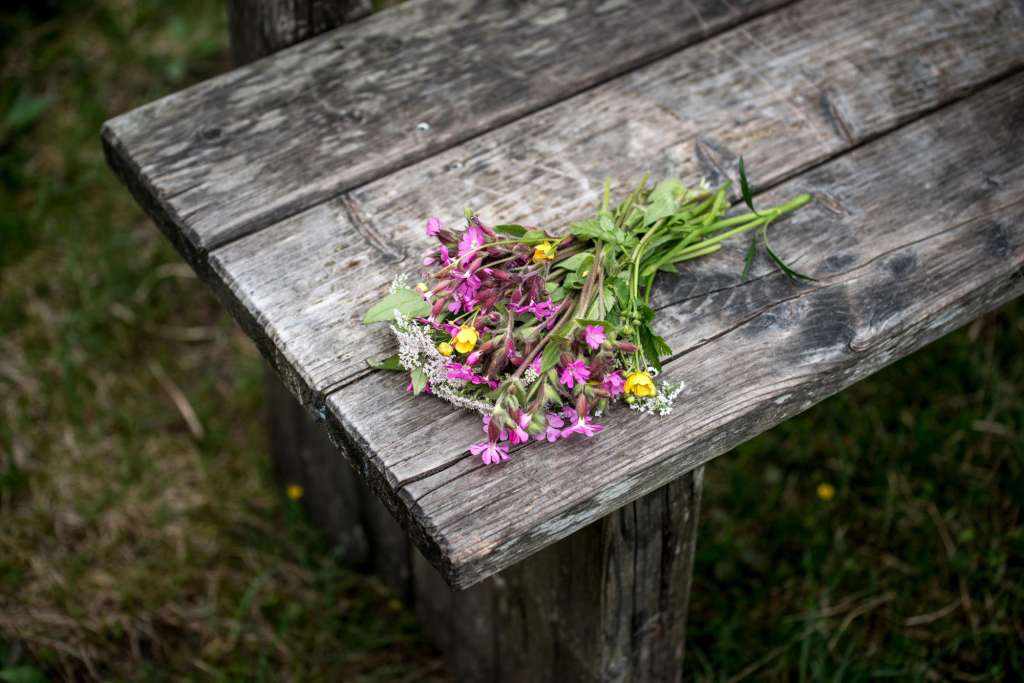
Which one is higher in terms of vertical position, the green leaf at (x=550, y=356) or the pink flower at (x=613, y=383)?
the green leaf at (x=550, y=356)

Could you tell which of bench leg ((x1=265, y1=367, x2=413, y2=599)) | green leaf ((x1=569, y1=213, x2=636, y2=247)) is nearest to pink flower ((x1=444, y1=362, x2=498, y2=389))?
green leaf ((x1=569, y1=213, x2=636, y2=247))

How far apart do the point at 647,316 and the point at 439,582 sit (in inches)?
44.4

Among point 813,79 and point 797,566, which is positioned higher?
point 813,79

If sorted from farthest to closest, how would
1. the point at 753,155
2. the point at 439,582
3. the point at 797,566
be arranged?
1. the point at 797,566
2. the point at 439,582
3. the point at 753,155

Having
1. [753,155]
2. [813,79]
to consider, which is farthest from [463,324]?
[813,79]

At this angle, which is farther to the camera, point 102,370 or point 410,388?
point 102,370

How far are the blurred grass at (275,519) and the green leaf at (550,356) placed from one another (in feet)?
4.14

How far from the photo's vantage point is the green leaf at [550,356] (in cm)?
129

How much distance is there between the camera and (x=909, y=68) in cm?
180

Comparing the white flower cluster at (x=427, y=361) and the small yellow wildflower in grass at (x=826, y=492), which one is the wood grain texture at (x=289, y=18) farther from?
the small yellow wildflower in grass at (x=826, y=492)

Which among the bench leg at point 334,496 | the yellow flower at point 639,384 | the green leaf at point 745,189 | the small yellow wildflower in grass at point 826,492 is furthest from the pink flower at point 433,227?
the small yellow wildflower in grass at point 826,492

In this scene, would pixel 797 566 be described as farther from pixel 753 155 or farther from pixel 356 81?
pixel 356 81

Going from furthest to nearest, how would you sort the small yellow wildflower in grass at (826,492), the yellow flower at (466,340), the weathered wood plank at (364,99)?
1. the small yellow wildflower in grass at (826,492)
2. the weathered wood plank at (364,99)
3. the yellow flower at (466,340)

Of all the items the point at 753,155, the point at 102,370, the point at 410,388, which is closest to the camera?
the point at 410,388
